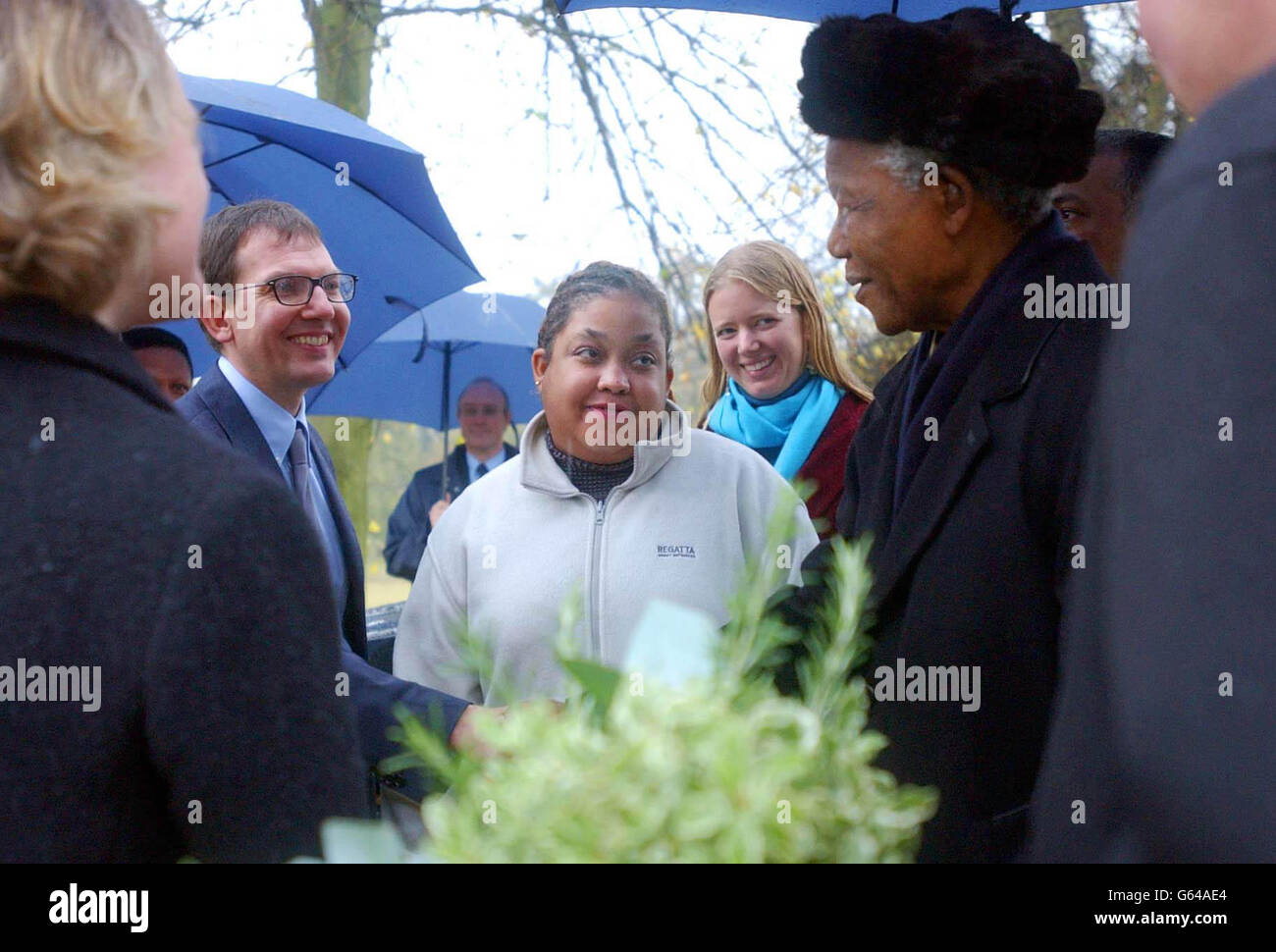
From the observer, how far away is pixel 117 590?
1.07m

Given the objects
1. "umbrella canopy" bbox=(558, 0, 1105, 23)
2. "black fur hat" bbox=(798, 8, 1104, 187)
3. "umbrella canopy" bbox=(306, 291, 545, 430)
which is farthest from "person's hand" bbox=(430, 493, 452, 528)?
"black fur hat" bbox=(798, 8, 1104, 187)

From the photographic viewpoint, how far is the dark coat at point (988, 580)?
1882 mm

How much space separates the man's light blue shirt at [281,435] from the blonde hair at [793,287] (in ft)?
5.09

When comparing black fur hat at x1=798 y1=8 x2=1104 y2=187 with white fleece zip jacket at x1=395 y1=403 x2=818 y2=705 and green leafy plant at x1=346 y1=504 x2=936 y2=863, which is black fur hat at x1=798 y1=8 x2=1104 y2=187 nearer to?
white fleece zip jacket at x1=395 y1=403 x2=818 y2=705

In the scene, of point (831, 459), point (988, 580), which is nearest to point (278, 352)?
point (831, 459)

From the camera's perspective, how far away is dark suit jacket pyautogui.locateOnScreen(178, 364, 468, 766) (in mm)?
2252

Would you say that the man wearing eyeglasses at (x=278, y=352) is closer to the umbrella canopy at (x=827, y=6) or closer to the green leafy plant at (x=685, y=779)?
the umbrella canopy at (x=827, y=6)

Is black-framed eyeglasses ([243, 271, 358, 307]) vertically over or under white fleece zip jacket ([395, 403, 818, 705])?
over

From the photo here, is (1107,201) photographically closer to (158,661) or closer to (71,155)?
(71,155)

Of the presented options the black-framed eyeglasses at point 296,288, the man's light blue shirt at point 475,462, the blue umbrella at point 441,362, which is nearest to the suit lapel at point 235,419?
the black-framed eyeglasses at point 296,288

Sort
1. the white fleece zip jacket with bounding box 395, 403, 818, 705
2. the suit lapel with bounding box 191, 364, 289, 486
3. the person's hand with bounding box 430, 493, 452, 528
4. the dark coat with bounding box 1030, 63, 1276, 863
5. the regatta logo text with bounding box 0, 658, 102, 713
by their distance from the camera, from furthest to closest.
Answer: the person's hand with bounding box 430, 493, 452, 528 < the suit lapel with bounding box 191, 364, 289, 486 < the white fleece zip jacket with bounding box 395, 403, 818, 705 < the regatta logo text with bounding box 0, 658, 102, 713 < the dark coat with bounding box 1030, 63, 1276, 863

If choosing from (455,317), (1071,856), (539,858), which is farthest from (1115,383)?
(455,317)

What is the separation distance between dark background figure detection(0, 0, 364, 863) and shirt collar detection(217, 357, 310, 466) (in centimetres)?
179
